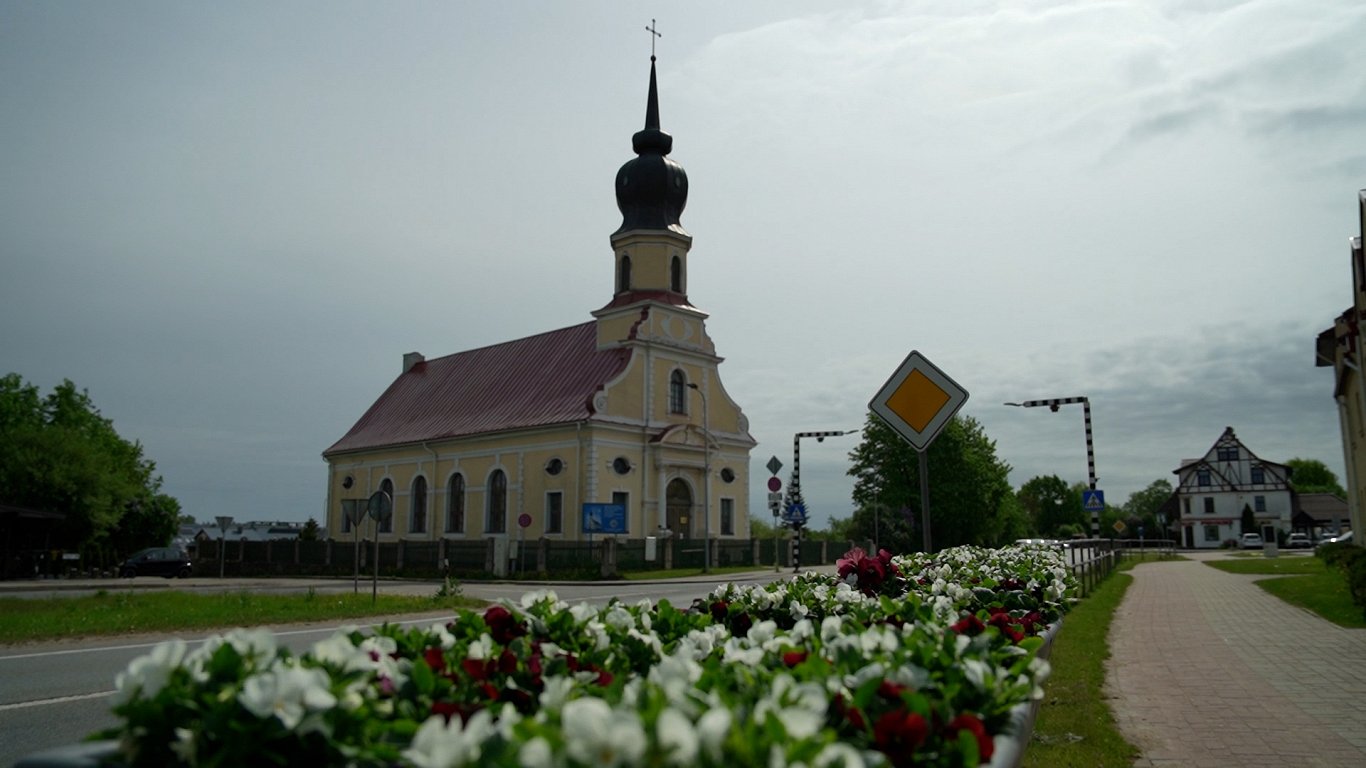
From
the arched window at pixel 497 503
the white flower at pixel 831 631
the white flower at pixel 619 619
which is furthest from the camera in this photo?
the arched window at pixel 497 503

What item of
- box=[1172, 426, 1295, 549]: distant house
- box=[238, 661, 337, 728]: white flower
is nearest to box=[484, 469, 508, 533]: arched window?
box=[238, 661, 337, 728]: white flower

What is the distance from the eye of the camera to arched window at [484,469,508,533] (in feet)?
145

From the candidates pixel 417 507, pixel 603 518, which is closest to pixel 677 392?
pixel 603 518

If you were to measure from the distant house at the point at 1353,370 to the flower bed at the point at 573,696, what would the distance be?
74.3ft

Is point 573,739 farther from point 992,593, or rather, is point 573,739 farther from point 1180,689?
point 1180,689

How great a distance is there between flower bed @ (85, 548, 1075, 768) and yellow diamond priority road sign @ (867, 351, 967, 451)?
168 inches

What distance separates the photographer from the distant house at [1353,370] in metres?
22.5

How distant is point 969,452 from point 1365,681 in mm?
52059

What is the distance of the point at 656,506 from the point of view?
4244 centimetres

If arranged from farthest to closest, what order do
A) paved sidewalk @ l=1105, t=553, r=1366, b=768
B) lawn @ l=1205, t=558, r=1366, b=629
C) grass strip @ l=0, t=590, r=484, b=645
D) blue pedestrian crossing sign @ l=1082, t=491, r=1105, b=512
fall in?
1. blue pedestrian crossing sign @ l=1082, t=491, r=1105, b=512
2. lawn @ l=1205, t=558, r=1366, b=629
3. grass strip @ l=0, t=590, r=484, b=645
4. paved sidewalk @ l=1105, t=553, r=1366, b=768

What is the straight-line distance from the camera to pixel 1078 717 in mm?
8195

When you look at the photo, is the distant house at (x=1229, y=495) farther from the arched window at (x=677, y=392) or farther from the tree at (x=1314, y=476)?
the arched window at (x=677, y=392)

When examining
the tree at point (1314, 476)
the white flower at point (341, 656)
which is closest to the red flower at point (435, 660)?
the white flower at point (341, 656)

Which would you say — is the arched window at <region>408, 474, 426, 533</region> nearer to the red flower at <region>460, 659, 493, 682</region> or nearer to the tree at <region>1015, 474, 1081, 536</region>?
the red flower at <region>460, 659, 493, 682</region>
